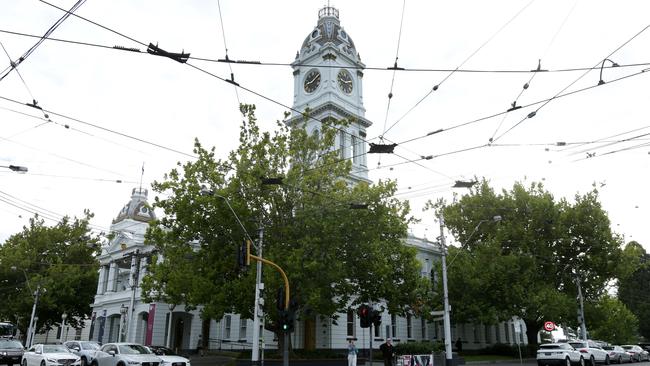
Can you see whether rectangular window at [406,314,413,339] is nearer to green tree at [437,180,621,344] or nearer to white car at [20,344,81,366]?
green tree at [437,180,621,344]

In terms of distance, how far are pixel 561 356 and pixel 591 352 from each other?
9.89ft

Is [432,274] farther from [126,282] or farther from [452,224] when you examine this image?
[126,282]

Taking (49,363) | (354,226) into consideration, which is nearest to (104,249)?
(49,363)

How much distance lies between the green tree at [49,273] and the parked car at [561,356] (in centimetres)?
4322

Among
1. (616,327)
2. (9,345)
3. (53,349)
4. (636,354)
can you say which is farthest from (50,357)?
(616,327)

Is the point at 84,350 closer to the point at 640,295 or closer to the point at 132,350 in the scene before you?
the point at 132,350

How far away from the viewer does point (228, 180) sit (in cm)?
2816

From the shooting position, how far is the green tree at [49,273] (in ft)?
176

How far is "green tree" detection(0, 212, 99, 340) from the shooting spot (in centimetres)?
5362

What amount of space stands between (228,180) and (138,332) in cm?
2428

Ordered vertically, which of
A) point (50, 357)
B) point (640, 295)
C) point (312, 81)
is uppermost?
point (312, 81)

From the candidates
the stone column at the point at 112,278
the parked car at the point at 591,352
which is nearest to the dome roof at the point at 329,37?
the stone column at the point at 112,278

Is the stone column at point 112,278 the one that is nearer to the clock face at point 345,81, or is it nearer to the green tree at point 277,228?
the green tree at point 277,228

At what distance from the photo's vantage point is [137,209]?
60.1m
